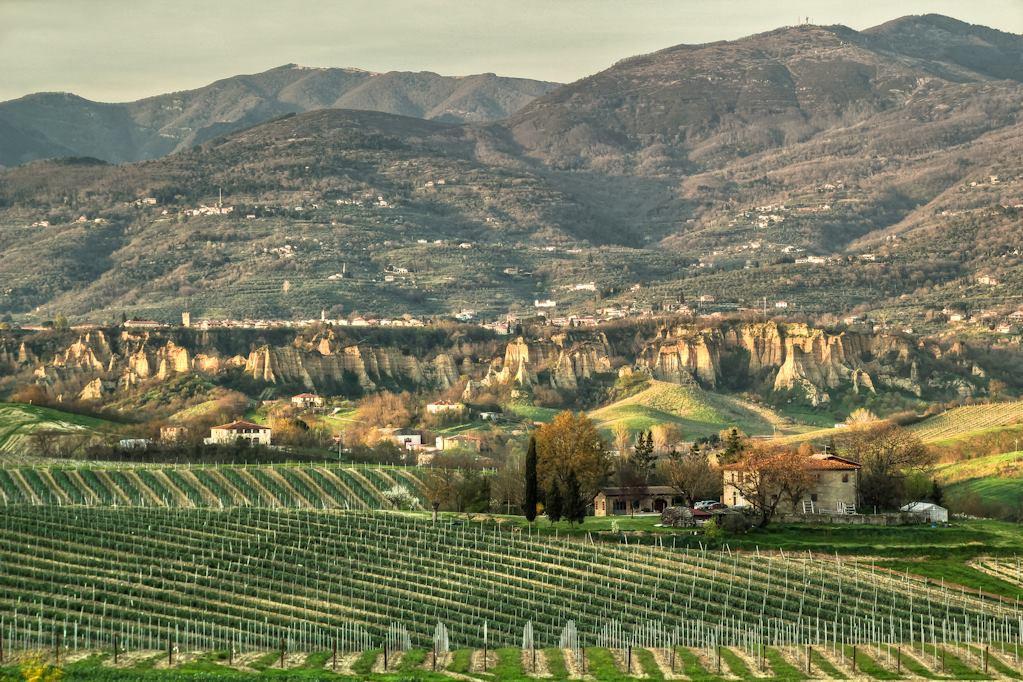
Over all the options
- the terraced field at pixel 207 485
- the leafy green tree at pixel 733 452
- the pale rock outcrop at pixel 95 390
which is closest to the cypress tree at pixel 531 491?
the terraced field at pixel 207 485

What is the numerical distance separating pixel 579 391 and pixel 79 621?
125831 millimetres

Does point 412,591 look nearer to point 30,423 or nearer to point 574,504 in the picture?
point 574,504

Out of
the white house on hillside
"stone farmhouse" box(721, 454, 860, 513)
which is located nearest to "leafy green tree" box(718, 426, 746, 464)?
"stone farmhouse" box(721, 454, 860, 513)

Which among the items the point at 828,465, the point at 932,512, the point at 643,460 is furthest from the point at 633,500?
the point at 932,512

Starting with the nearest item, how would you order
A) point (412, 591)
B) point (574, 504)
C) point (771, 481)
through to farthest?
point (412, 591), point (574, 504), point (771, 481)

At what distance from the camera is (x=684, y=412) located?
173 meters

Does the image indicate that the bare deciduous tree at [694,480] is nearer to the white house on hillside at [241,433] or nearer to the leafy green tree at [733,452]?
the leafy green tree at [733,452]

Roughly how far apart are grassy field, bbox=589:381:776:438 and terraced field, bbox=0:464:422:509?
147 feet

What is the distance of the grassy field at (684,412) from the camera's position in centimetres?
16325

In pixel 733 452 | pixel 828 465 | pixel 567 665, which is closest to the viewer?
pixel 567 665

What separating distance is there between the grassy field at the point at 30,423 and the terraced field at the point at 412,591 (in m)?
49.7

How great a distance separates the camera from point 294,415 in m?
168

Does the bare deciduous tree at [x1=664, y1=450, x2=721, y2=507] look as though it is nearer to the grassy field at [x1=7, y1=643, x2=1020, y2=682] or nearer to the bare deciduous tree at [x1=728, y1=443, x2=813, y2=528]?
the bare deciduous tree at [x1=728, y1=443, x2=813, y2=528]

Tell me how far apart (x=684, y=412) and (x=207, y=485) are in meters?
68.0
